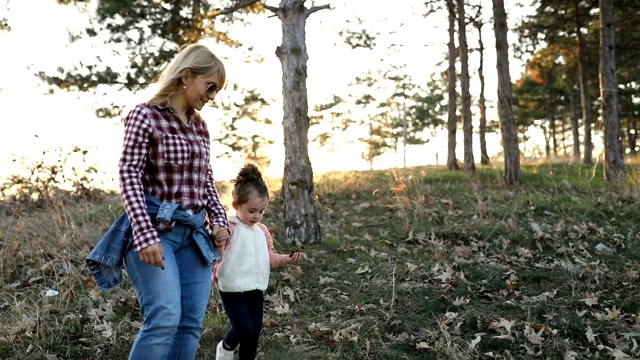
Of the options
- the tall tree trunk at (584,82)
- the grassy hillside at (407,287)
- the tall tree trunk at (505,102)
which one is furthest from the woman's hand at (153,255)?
the tall tree trunk at (584,82)

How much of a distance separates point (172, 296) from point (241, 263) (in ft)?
3.30

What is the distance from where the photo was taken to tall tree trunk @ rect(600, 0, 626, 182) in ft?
43.4

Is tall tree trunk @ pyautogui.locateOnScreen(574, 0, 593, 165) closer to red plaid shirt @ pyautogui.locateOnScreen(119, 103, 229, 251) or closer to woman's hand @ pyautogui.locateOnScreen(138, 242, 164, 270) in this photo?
red plaid shirt @ pyautogui.locateOnScreen(119, 103, 229, 251)

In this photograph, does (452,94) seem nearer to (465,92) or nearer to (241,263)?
(465,92)

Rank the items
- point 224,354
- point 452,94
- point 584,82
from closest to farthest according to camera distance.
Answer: point 224,354 → point 452,94 → point 584,82

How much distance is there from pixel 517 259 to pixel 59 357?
507cm

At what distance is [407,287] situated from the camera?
606cm

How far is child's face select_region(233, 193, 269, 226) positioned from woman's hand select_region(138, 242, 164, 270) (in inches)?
41.9

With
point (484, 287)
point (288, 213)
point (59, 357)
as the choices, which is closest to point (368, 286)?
point (484, 287)

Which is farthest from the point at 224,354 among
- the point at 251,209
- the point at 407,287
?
the point at 407,287

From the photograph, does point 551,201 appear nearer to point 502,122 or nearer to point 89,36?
point 502,122

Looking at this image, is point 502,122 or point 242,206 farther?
point 502,122

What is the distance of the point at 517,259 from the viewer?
7.13 meters

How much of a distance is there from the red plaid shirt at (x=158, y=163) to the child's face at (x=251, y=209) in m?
0.53
